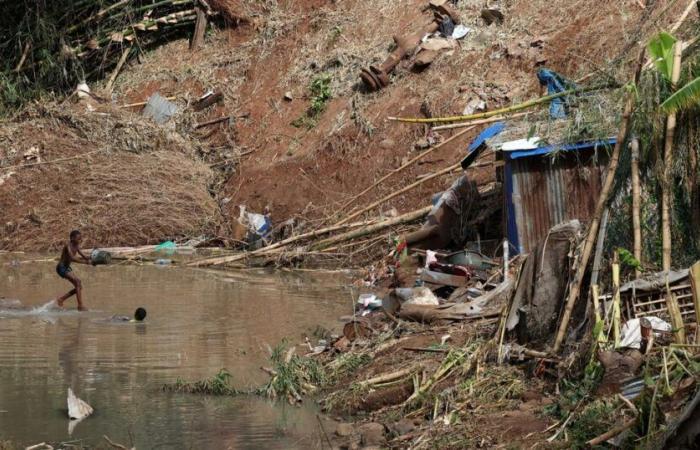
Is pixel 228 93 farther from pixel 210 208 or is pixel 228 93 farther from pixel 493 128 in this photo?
pixel 493 128

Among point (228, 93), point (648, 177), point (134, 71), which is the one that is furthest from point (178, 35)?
point (648, 177)

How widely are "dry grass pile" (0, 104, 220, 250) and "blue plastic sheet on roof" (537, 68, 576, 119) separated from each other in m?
7.70

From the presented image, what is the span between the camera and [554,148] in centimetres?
1276

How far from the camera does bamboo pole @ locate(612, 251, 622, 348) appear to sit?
772cm

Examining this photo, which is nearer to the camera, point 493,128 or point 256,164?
point 493,128

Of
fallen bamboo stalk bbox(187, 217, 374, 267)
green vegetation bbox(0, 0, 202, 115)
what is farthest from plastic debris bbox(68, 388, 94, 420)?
green vegetation bbox(0, 0, 202, 115)

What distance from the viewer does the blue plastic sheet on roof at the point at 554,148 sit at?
1150 centimetres

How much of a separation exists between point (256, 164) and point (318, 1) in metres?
5.91

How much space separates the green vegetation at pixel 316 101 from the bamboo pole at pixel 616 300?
48.5ft

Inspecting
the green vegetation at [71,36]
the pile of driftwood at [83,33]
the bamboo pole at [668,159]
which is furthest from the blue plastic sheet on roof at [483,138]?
the green vegetation at [71,36]

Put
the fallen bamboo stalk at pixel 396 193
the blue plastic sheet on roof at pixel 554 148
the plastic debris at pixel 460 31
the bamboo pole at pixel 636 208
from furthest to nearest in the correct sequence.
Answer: the plastic debris at pixel 460 31 < the fallen bamboo stalk at pixel 396 193 < the blue plastic sheet on roof at pixel 554 148 < the bamboo pole at pixel 636 208

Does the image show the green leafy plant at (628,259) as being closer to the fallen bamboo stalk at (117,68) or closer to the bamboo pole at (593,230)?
the bamboo pole at (593,230)

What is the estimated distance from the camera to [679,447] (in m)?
5.65

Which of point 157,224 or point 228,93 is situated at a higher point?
point 228,93
